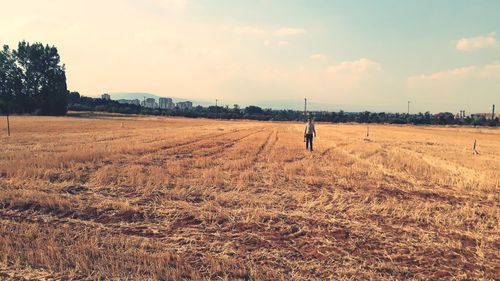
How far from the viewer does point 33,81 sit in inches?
3501

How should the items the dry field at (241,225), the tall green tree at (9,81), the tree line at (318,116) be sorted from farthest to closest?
1. the tree line at (318,116)
2. the tall green tree at (9,81)
3. the dry field at (241,225)

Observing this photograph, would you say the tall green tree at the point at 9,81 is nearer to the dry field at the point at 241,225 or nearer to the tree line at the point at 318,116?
the tree line at the point at 318,116

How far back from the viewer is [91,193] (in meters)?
9.59

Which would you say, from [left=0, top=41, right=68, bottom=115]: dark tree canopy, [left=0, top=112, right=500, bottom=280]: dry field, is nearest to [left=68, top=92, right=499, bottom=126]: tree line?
[left=0, top=41, right=68, bottom=115]: dark tree canopy

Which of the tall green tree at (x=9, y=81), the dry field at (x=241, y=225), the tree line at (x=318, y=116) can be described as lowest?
the dry field at (x=241, y=225)

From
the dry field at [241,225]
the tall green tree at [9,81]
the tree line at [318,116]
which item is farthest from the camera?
the tree line at [318,116]

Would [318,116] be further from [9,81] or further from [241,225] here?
[241,225]

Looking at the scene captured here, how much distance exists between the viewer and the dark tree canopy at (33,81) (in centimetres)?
8475

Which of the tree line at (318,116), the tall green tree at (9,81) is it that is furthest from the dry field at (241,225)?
the tree line at (318,116)

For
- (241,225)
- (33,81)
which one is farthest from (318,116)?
(241,225)

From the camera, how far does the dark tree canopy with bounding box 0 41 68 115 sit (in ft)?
278

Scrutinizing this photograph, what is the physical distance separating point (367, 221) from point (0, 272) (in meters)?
6.22

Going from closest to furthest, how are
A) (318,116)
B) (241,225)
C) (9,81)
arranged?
(241,225)
(9,81)
(318,116)

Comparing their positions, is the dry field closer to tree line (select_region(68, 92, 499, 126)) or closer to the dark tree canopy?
the dark tree canopy
